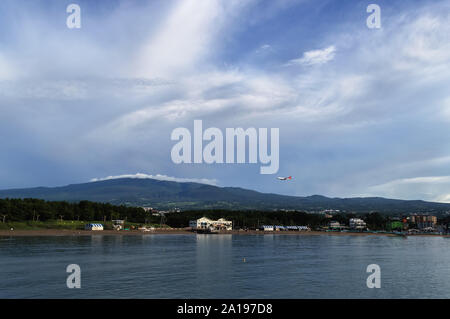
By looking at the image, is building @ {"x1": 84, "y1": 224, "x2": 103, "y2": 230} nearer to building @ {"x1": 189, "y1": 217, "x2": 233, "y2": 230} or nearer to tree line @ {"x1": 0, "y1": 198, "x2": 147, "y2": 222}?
tree line @ {"x1": 0, "y1": 198, "x2": 147, "y2": 222}

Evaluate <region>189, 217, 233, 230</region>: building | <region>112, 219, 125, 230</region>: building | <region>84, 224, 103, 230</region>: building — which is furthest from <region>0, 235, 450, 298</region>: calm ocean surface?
<region>189, 217, 233, 230</region>: building

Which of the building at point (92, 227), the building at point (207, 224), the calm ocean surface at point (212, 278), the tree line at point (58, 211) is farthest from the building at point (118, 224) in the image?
the calm ocean surface at point (212, 278)

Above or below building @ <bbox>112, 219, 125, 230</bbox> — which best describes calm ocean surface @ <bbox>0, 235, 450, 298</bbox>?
above

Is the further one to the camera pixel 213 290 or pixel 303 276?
pixel 303 276

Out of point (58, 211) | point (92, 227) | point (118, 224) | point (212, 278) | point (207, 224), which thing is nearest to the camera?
point (212, 278)

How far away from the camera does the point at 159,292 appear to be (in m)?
34.2

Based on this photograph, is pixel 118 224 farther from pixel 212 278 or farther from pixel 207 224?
pixel 212 278

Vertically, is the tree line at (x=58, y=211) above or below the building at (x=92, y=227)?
above

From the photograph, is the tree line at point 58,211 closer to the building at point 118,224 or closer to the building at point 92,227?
the building at point 118,224

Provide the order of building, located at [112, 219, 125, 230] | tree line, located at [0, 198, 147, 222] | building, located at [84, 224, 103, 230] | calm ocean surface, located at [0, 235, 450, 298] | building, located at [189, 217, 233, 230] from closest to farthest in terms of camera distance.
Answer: calm ocean surface, located at [0, 235, 450, 298] → tree line, located at [0, 198, 147, 222] → building, located at [84, 224, 103, 230] → building, located at [112, 219, 125, 230] → building, located at [189, 217, 233, 230]

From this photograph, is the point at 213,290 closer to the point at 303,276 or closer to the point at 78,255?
the point at 303,276

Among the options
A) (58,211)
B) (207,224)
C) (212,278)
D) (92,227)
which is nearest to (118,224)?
(92,227)
